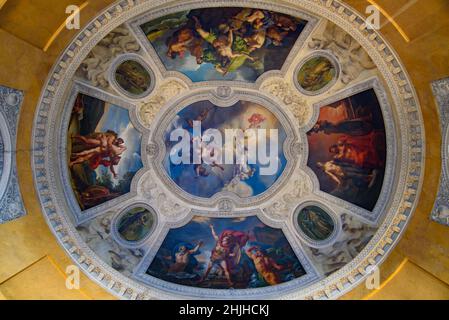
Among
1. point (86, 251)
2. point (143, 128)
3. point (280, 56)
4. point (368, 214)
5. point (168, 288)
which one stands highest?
point (280, 56)

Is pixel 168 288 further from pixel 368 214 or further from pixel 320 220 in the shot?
pixel 368 214

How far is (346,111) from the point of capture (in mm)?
11891

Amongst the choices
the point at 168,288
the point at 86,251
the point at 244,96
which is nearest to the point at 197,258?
the point at 168,288

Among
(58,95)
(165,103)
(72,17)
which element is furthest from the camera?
(165,103)

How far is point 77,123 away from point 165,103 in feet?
8.64

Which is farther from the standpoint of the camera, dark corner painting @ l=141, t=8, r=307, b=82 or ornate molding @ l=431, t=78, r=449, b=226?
dark corner painting @ l=141, t=8, r=307, b=82

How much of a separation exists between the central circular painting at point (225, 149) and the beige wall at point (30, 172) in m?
4.08

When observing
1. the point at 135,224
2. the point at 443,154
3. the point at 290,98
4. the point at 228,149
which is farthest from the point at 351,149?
the point at 135,224

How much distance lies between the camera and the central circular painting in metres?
13.0

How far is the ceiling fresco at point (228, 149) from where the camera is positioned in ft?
35.2

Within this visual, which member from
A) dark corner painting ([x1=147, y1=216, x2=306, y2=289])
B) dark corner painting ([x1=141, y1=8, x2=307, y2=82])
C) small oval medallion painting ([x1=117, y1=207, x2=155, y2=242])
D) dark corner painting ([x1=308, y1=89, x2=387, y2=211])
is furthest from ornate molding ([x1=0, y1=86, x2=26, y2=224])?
dark corner painting ([x1=308, y1=89, x2=387, y2=211])

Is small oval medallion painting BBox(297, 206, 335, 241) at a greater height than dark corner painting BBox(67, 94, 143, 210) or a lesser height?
lesser

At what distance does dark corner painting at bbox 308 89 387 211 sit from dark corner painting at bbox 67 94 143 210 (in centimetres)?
539

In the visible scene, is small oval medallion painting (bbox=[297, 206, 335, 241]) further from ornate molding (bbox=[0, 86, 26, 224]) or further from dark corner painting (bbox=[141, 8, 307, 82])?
ornate molding (bbox=[0, 86, 26, 224])
